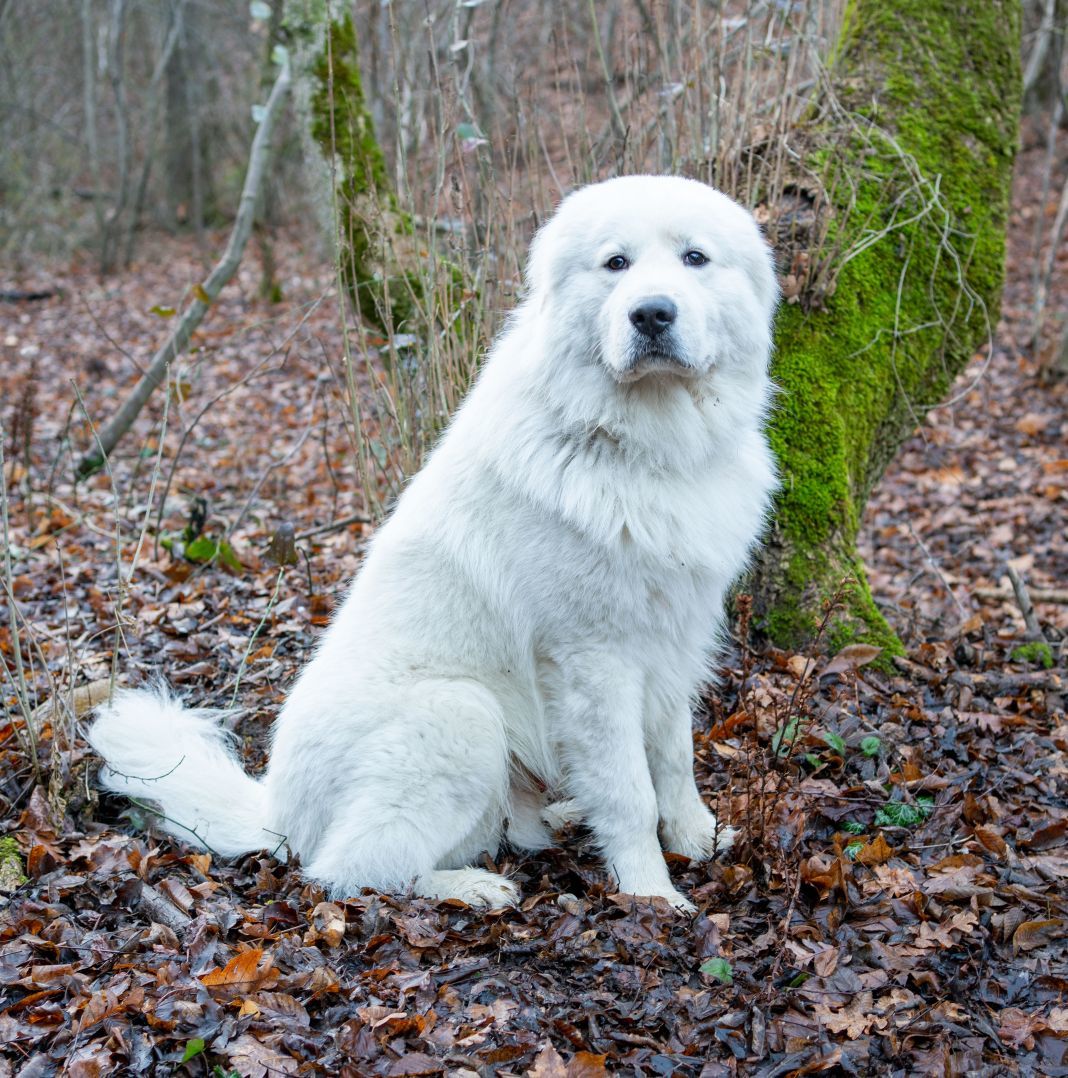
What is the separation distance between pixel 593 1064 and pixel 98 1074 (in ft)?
3.59

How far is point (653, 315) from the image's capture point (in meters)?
2.66

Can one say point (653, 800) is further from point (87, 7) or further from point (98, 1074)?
point (87, 7)

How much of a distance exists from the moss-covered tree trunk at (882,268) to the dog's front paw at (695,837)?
107cm

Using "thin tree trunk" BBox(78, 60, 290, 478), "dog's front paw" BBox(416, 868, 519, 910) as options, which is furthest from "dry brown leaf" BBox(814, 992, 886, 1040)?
"thin tree trunk" BBox(78, 60, 290, 478)

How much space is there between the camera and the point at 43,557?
18.7 feet

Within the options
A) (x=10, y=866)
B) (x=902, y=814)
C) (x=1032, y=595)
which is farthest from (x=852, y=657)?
(x=10, y=866)

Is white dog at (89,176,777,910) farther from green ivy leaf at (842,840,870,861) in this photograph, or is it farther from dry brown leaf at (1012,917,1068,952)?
dry brown leaf at (1012,917,1068,952)

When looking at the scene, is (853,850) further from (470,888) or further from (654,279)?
(654,279)

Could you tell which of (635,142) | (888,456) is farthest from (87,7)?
(888,456)

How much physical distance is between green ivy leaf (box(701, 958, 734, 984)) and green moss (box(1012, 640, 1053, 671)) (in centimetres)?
235

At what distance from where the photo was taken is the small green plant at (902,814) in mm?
3207

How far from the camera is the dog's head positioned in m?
2.70

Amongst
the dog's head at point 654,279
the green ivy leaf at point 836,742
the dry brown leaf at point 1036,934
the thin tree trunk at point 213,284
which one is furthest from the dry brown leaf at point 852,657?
the thin tree trunk at point 213,284

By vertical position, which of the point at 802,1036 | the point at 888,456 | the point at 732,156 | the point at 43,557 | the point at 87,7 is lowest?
the point at 43,557
